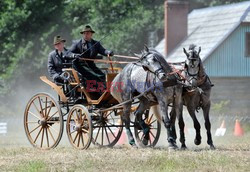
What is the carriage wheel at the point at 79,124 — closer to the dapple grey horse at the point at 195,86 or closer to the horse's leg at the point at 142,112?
the horse's leg at the point at 142,112

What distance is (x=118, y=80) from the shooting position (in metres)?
14.0

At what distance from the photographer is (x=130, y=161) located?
1117 centimetres

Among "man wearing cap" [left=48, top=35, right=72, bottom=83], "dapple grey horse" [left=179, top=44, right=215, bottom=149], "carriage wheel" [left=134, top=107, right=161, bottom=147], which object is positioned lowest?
"carriage wheel" [left=134, top=107, right=161, bottom=147]

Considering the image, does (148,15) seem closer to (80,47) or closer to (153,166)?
(80,47)

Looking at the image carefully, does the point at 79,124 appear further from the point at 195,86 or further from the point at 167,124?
the point at 195,86

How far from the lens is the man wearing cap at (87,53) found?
46.8 feet

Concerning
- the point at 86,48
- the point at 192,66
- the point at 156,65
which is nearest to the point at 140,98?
the point at 156,65

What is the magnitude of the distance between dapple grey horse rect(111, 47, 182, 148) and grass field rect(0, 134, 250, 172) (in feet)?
3.17

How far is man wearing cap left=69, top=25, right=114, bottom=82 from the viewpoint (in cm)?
1427

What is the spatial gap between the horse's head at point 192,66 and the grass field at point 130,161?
140 cm

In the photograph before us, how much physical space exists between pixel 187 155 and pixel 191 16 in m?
26.2

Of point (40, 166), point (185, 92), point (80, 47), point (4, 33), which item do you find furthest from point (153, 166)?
point (4, 33)

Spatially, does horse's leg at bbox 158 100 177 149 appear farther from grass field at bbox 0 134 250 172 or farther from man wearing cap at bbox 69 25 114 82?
man wearing cap at bbox 69 25 114 82

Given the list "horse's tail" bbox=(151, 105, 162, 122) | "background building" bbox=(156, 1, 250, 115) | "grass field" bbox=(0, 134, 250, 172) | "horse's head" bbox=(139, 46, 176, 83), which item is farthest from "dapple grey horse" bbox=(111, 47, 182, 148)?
"background building" bbox=(156, 1, 250, 115)
